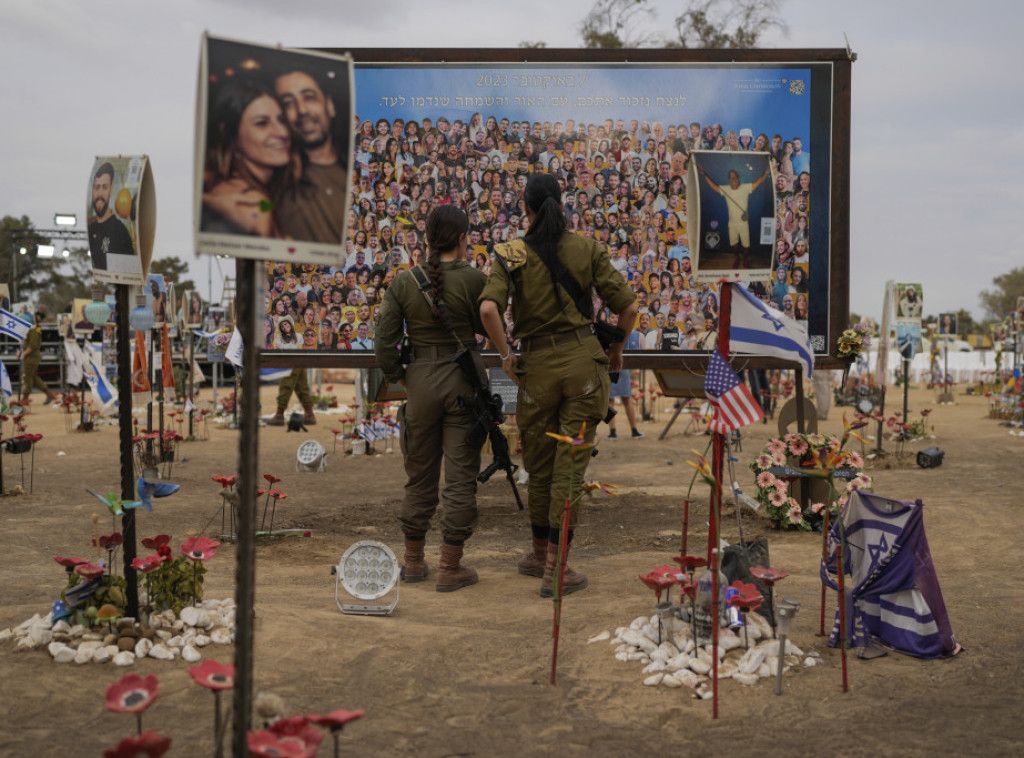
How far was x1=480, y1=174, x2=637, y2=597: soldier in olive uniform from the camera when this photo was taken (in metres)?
5.17

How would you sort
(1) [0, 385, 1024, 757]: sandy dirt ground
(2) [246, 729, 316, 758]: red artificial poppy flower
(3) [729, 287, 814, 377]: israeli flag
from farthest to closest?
(3) [729, 287, 814, 377]: israeli flag
(1) [0, 385, 1024, 757]: sandy dirt ground
(2) [246, 729, 316, 758]: red artificial poppy flower

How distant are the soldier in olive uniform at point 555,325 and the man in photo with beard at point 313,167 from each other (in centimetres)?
239

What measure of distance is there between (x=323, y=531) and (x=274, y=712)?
5.09 metres

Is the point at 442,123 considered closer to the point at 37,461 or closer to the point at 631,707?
the point at 631,707

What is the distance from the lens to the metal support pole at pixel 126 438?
4.04 m

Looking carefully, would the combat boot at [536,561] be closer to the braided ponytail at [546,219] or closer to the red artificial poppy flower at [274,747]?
the braided ponytail at [546,219]

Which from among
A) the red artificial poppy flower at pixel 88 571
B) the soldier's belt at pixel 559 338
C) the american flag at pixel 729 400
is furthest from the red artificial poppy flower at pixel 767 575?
the red artificial poppy flower at pixel 88 571

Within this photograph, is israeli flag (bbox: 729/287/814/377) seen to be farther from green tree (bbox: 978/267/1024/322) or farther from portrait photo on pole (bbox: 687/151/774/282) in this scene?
green tree (bbox: 978/267/1024/322)

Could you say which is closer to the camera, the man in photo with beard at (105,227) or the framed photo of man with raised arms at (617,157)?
the man in photo with beard at (105,227)

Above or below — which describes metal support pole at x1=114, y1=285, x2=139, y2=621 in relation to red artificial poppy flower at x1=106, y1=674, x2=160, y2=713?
above

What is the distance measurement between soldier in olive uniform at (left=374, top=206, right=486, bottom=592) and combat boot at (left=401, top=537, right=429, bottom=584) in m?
0.08

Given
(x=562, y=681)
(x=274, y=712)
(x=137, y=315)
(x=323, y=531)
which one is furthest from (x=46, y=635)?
(x=137, y=315)

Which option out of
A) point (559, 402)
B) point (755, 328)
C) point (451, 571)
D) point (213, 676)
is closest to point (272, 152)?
point (213, 676)

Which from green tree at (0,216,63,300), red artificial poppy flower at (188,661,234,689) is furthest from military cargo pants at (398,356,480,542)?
green tree at (0,216,63,300)
